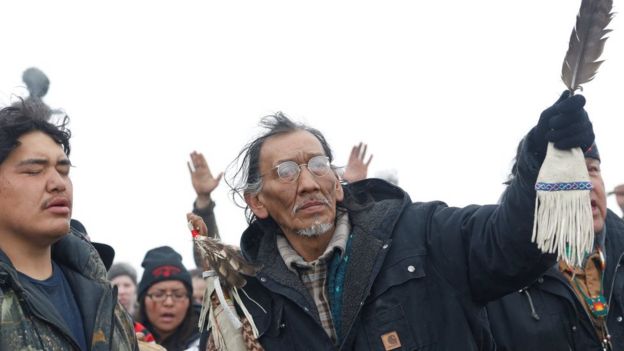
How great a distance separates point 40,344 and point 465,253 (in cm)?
182

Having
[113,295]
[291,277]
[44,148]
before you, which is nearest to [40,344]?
[113,295]

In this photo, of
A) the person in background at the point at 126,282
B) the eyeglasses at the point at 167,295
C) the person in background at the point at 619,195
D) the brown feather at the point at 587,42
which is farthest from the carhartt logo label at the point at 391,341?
the person in background at the point at 126,282

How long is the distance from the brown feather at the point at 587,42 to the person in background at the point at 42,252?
7.08ft

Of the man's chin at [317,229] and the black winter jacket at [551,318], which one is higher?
the man's chin at [317,229]

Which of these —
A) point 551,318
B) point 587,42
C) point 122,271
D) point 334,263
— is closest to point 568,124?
point 587,42

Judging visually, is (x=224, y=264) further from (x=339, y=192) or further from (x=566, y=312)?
(x=566, y=312)

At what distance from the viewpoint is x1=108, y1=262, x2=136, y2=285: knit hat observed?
25.6ft

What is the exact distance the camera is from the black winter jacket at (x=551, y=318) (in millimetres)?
4695

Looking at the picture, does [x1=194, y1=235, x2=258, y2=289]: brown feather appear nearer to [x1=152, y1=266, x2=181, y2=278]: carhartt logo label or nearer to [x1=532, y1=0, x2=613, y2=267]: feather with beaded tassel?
[x1=532, y1=0, x2=613, y2=267]: feather with beaded tassel

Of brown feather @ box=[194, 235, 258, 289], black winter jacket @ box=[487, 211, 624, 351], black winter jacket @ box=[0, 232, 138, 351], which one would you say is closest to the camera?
black winter jacket @ box=[0, 232, 138, 351]

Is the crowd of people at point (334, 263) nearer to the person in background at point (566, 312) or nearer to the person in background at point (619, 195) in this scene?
the person in background at point (566, 312)

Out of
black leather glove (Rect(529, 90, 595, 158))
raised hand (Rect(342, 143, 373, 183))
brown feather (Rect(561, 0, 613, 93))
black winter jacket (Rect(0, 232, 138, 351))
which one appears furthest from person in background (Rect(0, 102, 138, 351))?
raised hand (Rect(342, 143, 373, 183))

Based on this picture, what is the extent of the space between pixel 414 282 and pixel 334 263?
446mm

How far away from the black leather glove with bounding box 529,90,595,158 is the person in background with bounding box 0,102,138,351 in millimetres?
2041
